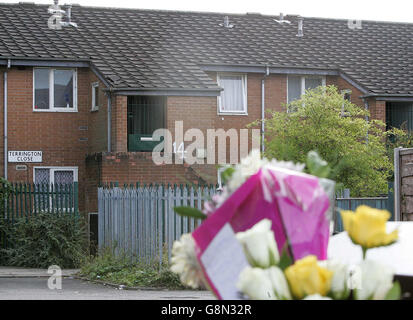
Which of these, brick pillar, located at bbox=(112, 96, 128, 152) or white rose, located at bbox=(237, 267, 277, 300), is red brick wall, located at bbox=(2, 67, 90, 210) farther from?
white rose, located at bbox=(237, 267, 277, 300)

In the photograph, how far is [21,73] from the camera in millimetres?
27234

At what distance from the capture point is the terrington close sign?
2714 cm

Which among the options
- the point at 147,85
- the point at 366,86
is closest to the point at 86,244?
the point at 147,85

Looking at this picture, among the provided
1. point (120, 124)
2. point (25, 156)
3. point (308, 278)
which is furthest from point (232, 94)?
point (308, 278)

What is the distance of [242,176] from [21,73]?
25.7 meters

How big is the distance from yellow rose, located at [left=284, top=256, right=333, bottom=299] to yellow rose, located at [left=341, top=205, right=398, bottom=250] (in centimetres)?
13

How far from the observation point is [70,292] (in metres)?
14.9

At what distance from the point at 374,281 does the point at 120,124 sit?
24.2 m

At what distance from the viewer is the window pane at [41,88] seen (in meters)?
27.6

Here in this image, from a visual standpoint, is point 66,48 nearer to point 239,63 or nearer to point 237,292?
point 239,63

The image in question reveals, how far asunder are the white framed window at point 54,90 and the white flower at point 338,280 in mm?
26071

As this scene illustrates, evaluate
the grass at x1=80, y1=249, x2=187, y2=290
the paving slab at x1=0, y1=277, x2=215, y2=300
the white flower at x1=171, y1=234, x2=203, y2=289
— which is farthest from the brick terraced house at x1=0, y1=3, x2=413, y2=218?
the white flower at x1=171, y1=234, x2=203, y2=289

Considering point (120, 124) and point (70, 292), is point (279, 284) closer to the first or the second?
point (70, 292)
